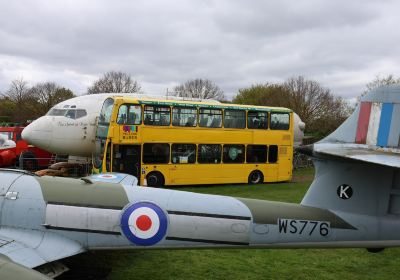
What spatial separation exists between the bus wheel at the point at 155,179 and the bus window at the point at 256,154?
13.1ft

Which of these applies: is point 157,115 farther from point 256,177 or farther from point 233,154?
point 256,177

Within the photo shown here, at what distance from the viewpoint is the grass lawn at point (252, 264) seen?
21.2 feet

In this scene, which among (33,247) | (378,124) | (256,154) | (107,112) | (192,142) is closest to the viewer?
(378,124)

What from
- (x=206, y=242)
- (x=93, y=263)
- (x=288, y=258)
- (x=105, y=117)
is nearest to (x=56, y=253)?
(x=93, y=263)

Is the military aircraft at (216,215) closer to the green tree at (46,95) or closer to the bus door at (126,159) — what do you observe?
the bus door at (126,159)

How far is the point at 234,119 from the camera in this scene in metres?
17.2

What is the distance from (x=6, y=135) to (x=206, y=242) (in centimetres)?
1912

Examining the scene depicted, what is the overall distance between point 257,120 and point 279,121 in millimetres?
1186

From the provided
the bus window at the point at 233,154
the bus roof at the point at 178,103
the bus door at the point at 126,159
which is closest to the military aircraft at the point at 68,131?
the bus roof at the point at 178,103

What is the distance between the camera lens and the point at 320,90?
43281 millimetres

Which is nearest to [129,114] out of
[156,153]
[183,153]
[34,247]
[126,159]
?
[126,159]

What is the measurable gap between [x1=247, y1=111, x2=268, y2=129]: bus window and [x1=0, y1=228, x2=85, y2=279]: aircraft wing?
12564mm

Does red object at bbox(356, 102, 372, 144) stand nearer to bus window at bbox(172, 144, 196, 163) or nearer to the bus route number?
the bus route number

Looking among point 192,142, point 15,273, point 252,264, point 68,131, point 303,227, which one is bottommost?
point 252,264
